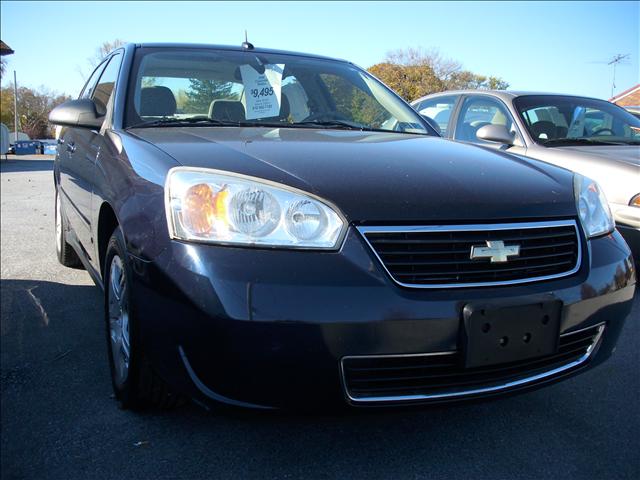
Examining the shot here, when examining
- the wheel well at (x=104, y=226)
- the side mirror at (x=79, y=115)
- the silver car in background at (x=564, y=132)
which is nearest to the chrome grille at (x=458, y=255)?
the wheel well at (x=104, y=226)

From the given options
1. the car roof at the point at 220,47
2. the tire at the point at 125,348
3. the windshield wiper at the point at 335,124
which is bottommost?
the tire at the point at 125,348

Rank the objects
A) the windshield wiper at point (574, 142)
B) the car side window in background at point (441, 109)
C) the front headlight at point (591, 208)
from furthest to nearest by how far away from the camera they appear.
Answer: the car side window in background at point (441, 109)
the windshield wiper at point (574, 142)
the front headlight at point (591, 208)

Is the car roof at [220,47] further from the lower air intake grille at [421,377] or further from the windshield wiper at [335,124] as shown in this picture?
the lower air intake grille at [421,377]

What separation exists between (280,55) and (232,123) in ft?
2.81

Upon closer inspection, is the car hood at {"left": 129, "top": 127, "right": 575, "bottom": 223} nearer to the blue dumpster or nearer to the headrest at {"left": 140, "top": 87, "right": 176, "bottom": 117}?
the headrest at {"left": 140, "top": 87, "right": 176, "bottom": 117}

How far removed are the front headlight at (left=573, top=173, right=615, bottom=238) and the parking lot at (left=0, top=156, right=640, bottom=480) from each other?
719 mm

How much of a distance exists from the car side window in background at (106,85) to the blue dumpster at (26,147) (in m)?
30.2

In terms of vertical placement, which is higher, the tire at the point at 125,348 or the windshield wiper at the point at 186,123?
the windshield wiper at the point at 186,123

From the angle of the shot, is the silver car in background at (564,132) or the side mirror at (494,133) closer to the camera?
the silver car in background at (564,132)


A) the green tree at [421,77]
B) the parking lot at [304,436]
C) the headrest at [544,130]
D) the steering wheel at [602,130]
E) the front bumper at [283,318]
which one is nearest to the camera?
the front bumper at [283,318]

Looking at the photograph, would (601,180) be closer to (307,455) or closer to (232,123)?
(232,123)

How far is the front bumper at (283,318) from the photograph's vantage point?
1.61 metres

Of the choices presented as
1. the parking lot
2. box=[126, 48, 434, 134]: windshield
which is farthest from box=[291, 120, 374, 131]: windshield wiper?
the parking lot

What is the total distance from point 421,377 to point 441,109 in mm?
4758
